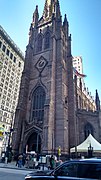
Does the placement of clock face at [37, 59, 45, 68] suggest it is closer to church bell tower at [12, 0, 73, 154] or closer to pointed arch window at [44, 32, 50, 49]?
church bell tower at [12, 0, 73, 154]

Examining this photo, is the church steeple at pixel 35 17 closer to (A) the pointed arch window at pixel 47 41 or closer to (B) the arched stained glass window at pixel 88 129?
(A) the pointed arch window at pixel 47 41

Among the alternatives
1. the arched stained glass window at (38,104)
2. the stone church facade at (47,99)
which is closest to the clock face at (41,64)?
the stone church facade at (47,99)

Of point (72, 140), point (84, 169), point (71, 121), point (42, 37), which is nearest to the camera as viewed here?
point (84, 169)

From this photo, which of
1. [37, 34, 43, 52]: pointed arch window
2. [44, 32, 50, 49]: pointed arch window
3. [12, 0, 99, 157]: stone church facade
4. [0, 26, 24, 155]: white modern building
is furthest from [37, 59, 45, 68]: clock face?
[0, 26, 24, 155]: white modern building

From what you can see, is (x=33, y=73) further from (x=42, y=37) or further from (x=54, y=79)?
(x=42, y=37)

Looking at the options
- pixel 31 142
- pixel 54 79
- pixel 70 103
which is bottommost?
pixel 31 142

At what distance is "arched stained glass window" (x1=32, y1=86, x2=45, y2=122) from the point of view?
30495 mm

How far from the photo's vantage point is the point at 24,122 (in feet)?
99.2

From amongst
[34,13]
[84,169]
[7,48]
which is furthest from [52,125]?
[7,48]

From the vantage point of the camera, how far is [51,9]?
49.4 m

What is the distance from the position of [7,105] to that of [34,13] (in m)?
35.6

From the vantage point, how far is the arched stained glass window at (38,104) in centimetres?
3050

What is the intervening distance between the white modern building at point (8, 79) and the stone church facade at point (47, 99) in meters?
25.4

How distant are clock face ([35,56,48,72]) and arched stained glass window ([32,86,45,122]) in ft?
16.4
